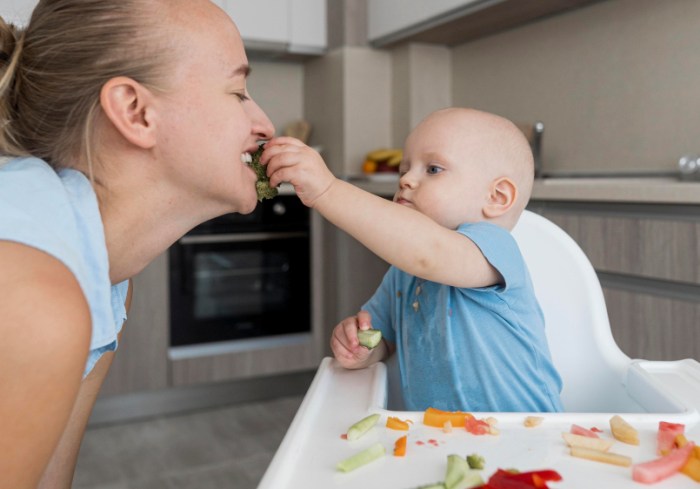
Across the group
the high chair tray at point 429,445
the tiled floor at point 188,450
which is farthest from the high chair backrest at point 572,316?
the tiled floor at point 188,450

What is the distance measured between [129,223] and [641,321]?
1515 millimetres

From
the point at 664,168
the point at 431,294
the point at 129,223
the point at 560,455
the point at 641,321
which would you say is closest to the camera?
the point at 560,455

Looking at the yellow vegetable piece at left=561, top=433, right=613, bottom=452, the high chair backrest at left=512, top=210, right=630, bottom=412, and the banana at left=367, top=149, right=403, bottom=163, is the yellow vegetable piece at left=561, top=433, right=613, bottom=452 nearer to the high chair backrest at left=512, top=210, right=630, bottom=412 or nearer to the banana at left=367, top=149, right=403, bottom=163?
the high chair backrest at left=512, top=210, right=630, bottom=412

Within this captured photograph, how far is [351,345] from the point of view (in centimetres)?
102

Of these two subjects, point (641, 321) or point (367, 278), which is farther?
point (367, 278)

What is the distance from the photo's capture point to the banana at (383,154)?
130 inches

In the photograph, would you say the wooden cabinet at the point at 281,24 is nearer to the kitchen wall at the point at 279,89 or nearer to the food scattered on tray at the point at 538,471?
the kitchen wall at the point at 279,89

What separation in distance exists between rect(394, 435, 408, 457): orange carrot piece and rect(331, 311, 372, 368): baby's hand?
0.34 meters

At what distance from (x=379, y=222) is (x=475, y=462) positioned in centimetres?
39

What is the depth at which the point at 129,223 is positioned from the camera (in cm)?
93

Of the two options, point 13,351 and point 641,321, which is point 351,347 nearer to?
point 13,351

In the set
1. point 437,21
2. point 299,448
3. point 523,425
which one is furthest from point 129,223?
point 437,21

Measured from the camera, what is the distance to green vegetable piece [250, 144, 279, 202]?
1.02m

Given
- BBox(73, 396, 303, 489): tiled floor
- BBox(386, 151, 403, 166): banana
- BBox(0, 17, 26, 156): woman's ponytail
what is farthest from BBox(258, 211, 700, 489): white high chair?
BBox(386, 151, 403, 166): banana
